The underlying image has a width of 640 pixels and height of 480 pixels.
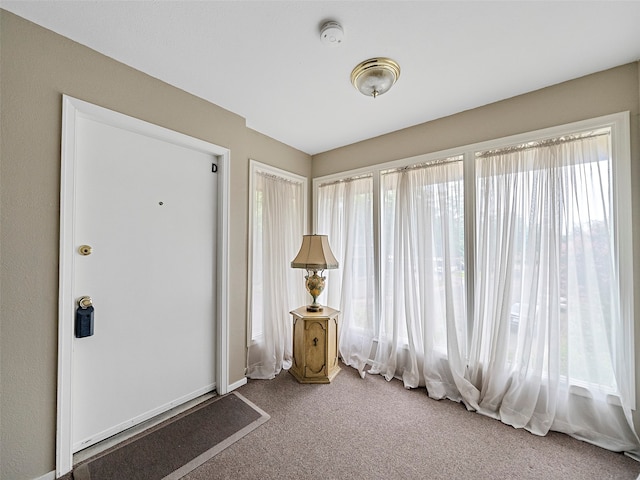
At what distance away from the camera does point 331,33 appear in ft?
4.75

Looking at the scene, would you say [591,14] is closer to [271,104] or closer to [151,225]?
[271,104]

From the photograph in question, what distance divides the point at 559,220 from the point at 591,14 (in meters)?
1.21

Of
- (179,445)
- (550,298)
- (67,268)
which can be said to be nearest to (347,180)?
(550,298)

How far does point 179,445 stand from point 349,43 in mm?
2806

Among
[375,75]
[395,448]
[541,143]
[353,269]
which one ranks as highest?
[375,75]

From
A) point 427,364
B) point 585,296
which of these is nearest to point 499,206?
point 585,296

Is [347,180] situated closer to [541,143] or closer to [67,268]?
[541,143]

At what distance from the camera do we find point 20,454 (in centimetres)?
139

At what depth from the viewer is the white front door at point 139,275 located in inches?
66.8

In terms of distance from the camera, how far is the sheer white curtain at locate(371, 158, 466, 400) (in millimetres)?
2342

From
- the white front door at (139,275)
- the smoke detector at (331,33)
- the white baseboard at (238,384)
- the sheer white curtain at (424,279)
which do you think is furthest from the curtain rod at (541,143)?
the white baseboard at (238,384)

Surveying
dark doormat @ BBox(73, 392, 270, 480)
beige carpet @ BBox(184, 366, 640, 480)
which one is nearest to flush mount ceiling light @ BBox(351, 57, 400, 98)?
beige carpet @ BBox(184, 366, 640, 480)

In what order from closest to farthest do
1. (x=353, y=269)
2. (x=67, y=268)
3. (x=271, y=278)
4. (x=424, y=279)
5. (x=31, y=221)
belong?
(x=31, y=221)
(x=67, y=268)
(x=424, y=279)
(x=271, y=278)
(x=353, y=269)

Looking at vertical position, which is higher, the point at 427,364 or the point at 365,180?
the point at 365,180
